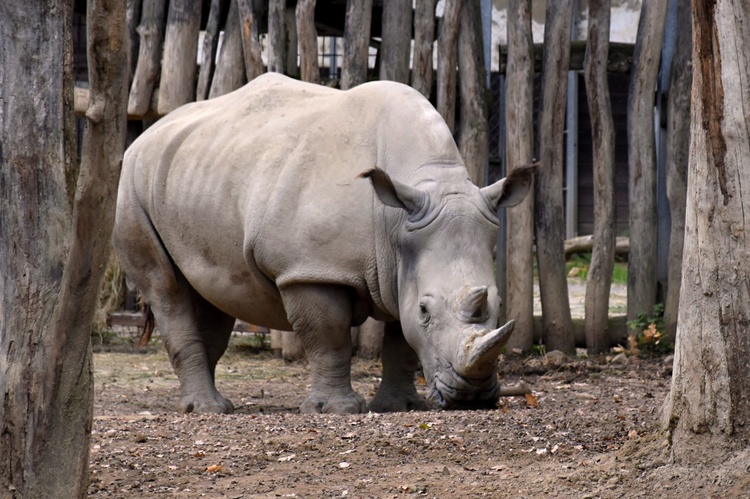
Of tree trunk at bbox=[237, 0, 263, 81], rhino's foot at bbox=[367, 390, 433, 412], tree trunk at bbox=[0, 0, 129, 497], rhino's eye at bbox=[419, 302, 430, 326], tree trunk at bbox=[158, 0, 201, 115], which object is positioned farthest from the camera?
tree trunk at bbox=[158, 0, 201, 115]

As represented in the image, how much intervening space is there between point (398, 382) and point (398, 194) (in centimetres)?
121

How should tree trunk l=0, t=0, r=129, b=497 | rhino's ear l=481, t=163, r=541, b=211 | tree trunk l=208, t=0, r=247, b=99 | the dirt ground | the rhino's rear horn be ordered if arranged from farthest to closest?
tree trunk l=208, t=0, r=247, b=99, rhino's ear l=481, t=163, r=541, b=211, the rhino's rear horn, the dirt ground, tree trunk l=0, t=0, r=129, b=497

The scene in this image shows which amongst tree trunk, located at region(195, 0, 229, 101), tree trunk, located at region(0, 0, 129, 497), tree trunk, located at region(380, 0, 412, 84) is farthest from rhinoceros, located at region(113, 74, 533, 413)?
tree trunk, located at region(0, 0, 129, 497)

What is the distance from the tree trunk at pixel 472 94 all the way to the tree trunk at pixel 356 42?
646 mm

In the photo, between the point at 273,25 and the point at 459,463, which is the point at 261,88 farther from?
the point at 459,463

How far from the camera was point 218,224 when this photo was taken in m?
6.68

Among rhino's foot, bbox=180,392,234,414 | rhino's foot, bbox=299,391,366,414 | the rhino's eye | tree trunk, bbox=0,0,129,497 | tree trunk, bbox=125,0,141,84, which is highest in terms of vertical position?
tree trunk, bbox=125,0,141,84

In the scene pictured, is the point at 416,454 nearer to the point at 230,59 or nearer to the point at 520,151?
the point at 520,151

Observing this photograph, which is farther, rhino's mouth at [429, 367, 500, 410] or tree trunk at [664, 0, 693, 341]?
tree trunk at [664, 0, 693, 341]

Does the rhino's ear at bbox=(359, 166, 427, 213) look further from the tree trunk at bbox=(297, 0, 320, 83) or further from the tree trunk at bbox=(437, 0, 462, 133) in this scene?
the tree trunk at bbox=(297, 0, 320, 83)

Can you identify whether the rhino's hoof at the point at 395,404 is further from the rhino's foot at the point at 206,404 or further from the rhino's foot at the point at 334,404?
the rhino's foot at the point at 206,404

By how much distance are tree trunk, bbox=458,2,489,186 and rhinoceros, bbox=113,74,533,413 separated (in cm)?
157

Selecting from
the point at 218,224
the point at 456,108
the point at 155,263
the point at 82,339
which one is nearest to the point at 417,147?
the point at 218,224

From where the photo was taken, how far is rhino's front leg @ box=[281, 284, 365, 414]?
6.23 meters
